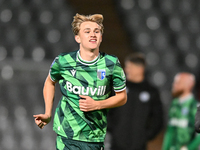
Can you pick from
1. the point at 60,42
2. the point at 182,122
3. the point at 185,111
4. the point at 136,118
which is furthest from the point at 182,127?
the point at 60,42

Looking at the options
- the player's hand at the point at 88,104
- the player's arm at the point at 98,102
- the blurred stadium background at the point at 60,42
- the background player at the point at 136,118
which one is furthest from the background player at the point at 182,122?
the player's hand at the point at 88,104

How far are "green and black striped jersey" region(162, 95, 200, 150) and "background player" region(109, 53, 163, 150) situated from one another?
0.85 meters

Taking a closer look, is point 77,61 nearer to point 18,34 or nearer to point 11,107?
point 11,107

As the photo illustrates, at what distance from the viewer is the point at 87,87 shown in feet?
6.35

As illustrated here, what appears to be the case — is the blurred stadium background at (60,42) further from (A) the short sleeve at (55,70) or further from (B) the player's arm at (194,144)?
(A) the short sleeve at (55,70)

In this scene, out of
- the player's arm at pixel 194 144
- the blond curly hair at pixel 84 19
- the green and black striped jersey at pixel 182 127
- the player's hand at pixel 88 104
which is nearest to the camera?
the player's hand at pixel 88 104

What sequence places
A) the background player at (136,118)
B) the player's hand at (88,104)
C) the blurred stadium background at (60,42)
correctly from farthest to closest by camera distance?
the blurred stadium background at (60,42) → the background player at (136,118) → the player's hand at (88,104)

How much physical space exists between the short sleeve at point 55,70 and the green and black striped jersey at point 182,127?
2216 millimetres

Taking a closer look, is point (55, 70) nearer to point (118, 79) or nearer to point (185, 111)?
point (118, 79)

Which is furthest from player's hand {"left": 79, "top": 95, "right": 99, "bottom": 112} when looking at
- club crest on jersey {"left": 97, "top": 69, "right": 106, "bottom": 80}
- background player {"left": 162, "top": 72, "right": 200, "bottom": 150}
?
background player {"left": 162, "top": 72, "right": 200, "bottom": 150}

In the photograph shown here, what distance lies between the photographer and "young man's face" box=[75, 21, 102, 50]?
191 centimetres

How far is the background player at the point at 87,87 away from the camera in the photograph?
193 centimetres

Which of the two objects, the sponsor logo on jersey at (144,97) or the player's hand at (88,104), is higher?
the player's hand at (88,104)

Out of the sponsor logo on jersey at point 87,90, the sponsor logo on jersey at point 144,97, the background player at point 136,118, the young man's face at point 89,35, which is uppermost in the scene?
the young man's face at point 89,35
